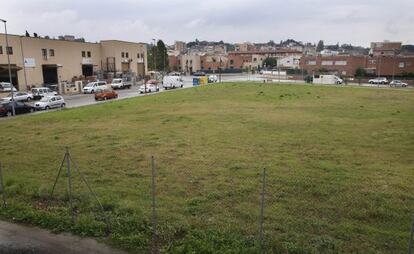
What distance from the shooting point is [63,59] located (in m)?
69.5

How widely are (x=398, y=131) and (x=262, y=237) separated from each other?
1709cm

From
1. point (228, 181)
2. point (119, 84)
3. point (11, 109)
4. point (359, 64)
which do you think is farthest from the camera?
point (359, 64)

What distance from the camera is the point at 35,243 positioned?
852cm

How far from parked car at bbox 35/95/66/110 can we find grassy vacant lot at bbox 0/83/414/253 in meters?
14.1

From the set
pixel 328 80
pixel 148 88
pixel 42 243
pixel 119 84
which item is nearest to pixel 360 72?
pixel 328 80

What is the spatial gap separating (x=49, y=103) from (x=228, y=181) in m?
32.5

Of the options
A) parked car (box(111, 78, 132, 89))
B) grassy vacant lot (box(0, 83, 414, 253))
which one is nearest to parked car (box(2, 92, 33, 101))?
parked car (box(111, 78, 132, 89))

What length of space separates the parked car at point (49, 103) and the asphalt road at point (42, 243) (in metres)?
32.3

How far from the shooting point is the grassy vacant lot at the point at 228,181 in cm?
861

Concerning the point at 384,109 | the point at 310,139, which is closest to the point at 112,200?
the point at 310,139

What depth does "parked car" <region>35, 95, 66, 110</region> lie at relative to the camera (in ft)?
127

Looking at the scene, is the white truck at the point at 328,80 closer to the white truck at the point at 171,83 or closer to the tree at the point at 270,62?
the white truck at the point at 171,83

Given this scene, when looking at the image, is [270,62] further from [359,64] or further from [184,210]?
[184,210]

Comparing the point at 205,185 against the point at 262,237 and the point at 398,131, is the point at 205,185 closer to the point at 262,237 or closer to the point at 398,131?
the point at 262,237
